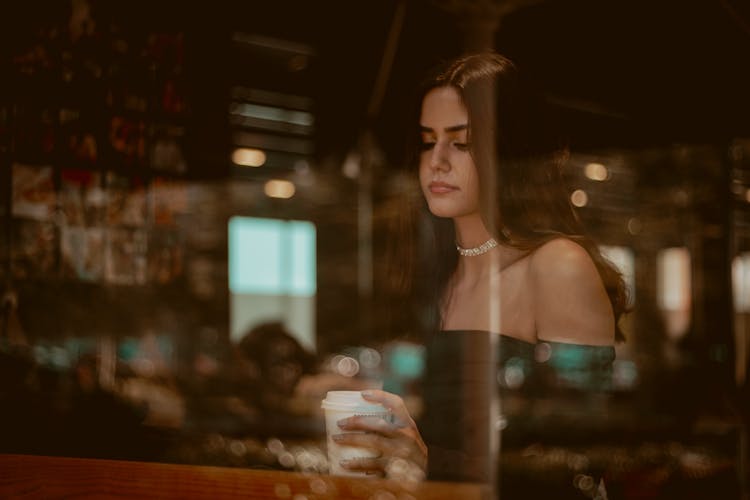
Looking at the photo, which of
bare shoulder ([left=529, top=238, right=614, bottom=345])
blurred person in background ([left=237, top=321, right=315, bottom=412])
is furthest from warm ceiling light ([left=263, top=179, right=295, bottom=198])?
bare shoulder ([left=529, top=238, right=614, bottom=345])

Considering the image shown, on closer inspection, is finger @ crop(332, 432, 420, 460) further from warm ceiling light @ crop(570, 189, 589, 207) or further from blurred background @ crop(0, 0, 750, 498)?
warm ceiling light @ crop(570, 189, 589, 207)

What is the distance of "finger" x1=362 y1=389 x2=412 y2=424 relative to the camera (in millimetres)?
1661

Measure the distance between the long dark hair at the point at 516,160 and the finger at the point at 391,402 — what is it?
32 cm

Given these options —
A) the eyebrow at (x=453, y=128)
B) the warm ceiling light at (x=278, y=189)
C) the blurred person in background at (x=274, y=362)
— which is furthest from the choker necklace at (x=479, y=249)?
the warm ceiling light at (x=278, y=189)

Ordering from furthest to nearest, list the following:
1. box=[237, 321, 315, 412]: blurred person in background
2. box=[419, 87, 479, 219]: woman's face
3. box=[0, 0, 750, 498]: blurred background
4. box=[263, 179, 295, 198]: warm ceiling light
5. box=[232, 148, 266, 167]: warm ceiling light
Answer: box=[263, 179, 295, 198]: warm ceiling light
box=[232, 148, 266, 167]: warm ceiling light
box=[237, 321, 315, 412]: blurred person in background
box=[0, 0, 750, 498]: blurred background
box=[419, 87, 479, 219]: woman's face

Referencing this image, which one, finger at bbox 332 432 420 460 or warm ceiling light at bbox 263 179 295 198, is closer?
finger at bbox 332 432 420 460

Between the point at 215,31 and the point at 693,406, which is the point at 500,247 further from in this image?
the point at 215,31

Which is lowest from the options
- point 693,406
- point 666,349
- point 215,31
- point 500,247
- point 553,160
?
point 693,406

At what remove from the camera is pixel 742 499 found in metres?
2.06

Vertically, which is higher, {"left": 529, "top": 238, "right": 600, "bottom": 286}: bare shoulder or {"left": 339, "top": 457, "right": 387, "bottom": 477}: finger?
{"left": 529, "top": 238, "right": 600, "bottom": 286}: bare shoulder

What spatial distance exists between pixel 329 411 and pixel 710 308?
38.1 inches

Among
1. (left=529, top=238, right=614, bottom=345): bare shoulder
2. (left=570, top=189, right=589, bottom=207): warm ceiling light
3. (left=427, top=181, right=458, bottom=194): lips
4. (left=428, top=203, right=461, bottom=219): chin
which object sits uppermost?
(left=427, top=181, right=458, bottom=194): lips

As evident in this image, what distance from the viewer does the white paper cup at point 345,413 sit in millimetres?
1624

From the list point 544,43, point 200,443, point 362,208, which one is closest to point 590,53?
point 544,43
